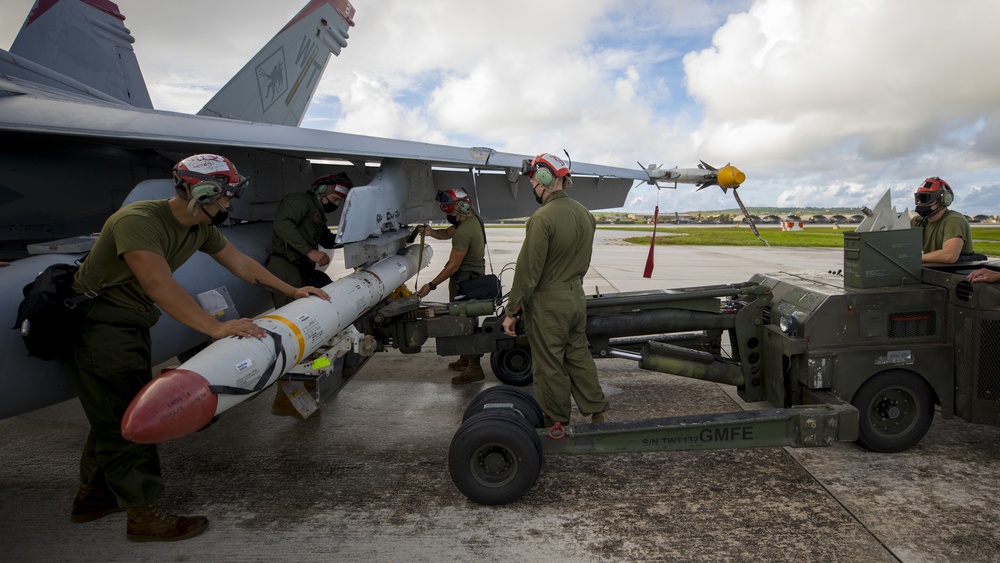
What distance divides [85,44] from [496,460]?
7.96m

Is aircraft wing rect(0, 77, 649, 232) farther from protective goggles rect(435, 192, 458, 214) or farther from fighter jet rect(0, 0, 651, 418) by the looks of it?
protective goggles rect(435, 192, 458, 214)

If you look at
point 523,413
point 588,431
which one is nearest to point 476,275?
point 523,413

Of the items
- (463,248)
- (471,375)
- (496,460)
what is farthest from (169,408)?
(463,248)

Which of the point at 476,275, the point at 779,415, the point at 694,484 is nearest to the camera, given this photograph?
the point at 779,415

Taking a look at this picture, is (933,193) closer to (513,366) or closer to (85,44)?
(513,366)

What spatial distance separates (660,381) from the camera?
224 inches

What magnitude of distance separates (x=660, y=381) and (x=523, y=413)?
99.0 inches

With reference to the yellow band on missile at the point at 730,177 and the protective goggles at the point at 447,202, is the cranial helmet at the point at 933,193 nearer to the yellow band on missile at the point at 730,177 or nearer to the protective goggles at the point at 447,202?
the yellow band on missile at the point at 730,177

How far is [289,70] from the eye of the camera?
930 centimetres

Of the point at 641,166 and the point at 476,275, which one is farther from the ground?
the point at 641,166

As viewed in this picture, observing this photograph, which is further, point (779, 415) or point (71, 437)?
point (71, 437)

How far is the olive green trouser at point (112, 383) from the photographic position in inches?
117

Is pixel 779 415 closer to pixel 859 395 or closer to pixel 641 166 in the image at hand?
pixel 859 395

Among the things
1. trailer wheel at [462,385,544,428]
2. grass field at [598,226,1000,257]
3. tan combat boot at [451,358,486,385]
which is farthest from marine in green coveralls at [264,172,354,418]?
grass field at [598,226,1000,257]
